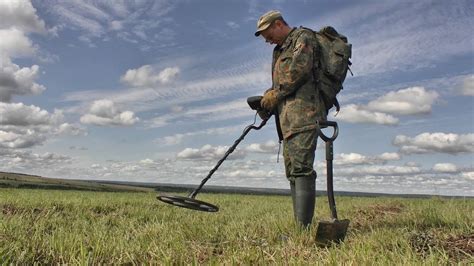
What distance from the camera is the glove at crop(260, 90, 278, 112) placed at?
528 centimetres

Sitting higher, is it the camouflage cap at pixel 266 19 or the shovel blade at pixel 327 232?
the camouflage cap at pixel 266 19

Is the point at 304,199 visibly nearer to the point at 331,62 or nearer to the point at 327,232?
the point at 327,232

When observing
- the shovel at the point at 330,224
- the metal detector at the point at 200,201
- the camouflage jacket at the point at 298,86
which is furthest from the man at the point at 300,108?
the metal detector at the point at 200,201

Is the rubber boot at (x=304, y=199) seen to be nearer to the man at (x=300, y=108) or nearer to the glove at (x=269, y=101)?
the man at (x=300, y=108)

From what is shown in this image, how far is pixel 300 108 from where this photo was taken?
5074mm

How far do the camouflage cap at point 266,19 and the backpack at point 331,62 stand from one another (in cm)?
54

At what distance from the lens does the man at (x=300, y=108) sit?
16.4ft

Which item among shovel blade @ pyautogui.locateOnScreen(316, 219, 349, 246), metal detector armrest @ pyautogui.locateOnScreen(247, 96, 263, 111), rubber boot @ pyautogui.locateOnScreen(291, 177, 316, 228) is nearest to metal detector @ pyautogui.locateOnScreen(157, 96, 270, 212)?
metal detector armrest @ pyautogui.locateOnScreen(247, 96, 263, 111)

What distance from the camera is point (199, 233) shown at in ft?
15.9

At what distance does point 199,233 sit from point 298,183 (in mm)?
1270

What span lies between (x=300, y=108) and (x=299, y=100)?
99 millimetres

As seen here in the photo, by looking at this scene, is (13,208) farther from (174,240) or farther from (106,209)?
(174,240)

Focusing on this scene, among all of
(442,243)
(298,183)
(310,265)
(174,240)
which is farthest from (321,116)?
(310,265)

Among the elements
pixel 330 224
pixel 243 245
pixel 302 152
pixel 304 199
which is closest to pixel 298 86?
pixel 302 152
